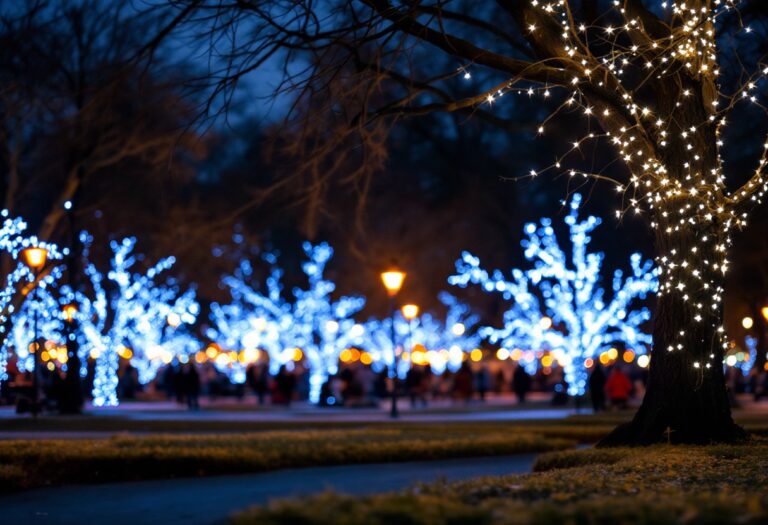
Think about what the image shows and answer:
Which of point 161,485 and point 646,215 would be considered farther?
point 646,215

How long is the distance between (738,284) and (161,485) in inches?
1303

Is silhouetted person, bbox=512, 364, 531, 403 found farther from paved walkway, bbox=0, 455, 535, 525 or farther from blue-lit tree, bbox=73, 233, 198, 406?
paved walkway, bbox=0, 455, 535, 525

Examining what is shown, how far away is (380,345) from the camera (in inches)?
2608

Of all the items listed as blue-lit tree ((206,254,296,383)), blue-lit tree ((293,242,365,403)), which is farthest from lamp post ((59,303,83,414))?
blue-lit tree ((206,254,296,383))

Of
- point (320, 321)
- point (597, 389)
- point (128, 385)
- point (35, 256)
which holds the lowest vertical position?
point (597, 389)

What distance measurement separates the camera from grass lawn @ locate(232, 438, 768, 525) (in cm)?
706

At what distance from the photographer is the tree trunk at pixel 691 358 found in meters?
14.9

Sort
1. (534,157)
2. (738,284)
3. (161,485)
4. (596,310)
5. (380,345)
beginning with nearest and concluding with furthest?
1. (161,485)
2. (596,310)
3. (738,284)
4. (534,157)
5. (380,345)

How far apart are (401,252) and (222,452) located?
3685 centimetres

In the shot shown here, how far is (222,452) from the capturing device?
17062 mm

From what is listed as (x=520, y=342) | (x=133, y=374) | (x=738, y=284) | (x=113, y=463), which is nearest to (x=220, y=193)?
(x=133, y=374)

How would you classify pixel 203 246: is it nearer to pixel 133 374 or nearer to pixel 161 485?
pixel 133 374

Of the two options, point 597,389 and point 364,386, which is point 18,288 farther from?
point 364,386

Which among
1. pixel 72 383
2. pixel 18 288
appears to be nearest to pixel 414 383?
pixel 72 383
